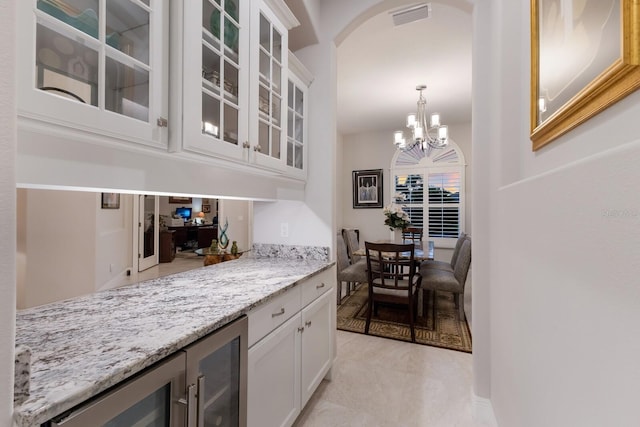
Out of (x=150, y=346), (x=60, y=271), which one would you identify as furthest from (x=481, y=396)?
(x=60, y=271)

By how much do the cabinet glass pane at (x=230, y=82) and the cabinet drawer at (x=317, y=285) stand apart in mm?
1089

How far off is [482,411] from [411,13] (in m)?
3.01

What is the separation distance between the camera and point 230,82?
142 centimetres

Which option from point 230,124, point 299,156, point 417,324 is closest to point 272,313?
point 230,124

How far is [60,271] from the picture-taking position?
10.5 ft

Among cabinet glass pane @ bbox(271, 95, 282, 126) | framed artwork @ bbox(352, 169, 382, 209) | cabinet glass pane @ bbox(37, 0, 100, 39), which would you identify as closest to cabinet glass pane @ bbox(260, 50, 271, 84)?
cabinet glass pane @ bbox(271, 95, 282, 126)

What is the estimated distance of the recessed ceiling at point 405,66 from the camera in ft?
8.82

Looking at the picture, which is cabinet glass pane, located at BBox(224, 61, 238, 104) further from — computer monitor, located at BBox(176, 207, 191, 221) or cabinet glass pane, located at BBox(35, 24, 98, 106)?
computer monitor, located at BBox(176, 207, 191, 221)

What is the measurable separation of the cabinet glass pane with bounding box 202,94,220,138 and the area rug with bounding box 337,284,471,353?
254 cm

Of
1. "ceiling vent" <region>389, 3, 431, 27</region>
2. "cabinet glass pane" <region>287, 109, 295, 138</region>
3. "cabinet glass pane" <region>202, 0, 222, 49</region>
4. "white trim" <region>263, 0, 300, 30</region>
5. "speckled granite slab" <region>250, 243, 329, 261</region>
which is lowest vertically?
"speckled granite slab" <region>250, 243, 329, 261</region>

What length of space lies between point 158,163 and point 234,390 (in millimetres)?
943

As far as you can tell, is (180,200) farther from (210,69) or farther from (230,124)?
(210,69)

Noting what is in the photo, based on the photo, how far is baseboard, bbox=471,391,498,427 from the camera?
1821mm

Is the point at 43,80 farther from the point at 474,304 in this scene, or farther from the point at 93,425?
the point at 474,304
